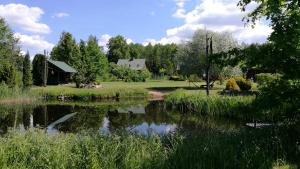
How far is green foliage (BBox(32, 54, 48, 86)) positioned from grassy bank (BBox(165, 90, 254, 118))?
30.4m

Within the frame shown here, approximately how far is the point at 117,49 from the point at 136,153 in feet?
404

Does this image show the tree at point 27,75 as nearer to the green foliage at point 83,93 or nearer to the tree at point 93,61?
the tree at point 93,61

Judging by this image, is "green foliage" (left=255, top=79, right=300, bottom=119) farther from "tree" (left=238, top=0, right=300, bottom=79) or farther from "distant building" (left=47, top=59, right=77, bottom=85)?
"distant building" (left=47, top=59, right=77, bottom=85)

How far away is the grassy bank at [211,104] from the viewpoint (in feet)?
82.9

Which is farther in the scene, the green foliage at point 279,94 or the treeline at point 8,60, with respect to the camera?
the treeline at point 8,60

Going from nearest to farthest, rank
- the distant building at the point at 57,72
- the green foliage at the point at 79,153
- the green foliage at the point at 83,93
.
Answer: the green foliage at the point at 79,153 → the green foliage at the point at 83,93 → the distant building at the point at 57,72

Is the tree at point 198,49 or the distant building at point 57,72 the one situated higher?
the tree at point 198,49

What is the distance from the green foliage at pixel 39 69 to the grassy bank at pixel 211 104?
30.4 metres

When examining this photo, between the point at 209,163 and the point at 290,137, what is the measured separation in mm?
3049

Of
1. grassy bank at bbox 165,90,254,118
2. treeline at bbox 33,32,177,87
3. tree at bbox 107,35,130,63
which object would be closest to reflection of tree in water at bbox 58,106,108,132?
grassy bank at bbox 165,90,254,118

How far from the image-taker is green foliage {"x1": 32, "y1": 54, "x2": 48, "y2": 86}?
192 ft

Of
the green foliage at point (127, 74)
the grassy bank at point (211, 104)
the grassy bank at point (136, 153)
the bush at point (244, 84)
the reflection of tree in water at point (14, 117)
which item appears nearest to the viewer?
the grassy bank at point (136, 153)

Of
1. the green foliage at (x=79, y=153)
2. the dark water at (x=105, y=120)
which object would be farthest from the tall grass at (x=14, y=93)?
the green foliage at (x=79, y=153)

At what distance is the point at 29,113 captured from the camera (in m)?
30.2
